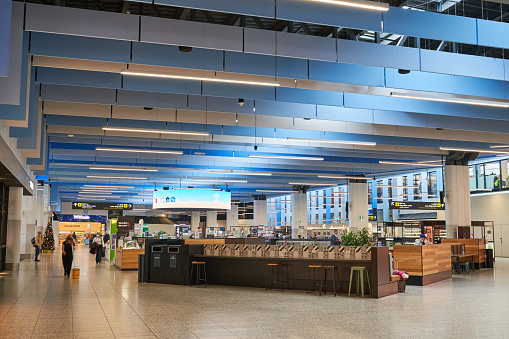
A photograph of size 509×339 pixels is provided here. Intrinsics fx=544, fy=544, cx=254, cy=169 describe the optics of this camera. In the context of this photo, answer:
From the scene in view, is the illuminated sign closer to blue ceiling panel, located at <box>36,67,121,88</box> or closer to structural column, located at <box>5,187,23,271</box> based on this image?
structural column, located at <box>5,187,23,271</box>

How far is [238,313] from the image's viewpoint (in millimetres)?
8945

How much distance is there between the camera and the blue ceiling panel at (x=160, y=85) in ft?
38.3

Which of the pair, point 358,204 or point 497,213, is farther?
point 358,204

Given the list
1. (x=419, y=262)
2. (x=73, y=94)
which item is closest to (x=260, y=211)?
(x=419, y=262)

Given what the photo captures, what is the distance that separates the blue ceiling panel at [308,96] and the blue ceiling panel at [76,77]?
150 inches

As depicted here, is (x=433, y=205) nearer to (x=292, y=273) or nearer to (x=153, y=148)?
(x=153, y=148)

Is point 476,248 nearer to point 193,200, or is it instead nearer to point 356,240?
point 356,240

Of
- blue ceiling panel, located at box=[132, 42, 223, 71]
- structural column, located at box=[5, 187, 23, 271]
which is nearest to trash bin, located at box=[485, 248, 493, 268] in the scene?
blue ceiling panel, located at box=[132, 42, 223, 71]

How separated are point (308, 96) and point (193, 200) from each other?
1429 cm

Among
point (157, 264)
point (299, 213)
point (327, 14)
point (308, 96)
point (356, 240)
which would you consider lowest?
point (157, 264)

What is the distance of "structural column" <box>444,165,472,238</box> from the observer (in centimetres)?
2206

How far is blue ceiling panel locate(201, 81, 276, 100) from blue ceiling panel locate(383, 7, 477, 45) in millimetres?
4273

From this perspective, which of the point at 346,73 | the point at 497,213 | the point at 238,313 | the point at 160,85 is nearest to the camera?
the point at 238,313

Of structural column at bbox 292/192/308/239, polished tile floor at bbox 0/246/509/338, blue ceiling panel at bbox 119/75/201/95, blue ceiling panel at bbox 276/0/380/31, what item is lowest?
polished tile floor at bbox 0/246/509/338
